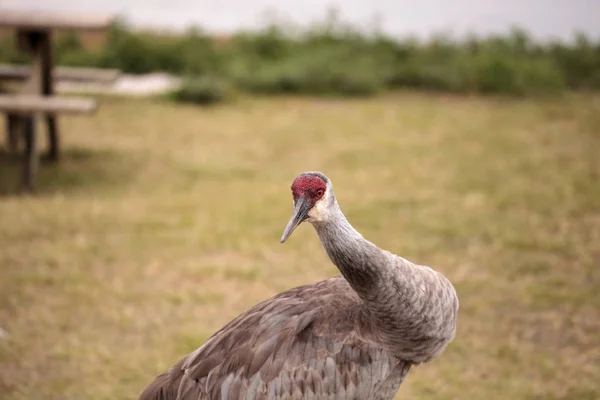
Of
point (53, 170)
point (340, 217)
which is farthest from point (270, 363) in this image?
point (53, 170)

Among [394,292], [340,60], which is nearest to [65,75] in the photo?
[340,60]

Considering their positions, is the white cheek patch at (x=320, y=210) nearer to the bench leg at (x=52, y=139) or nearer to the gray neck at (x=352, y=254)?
the gray neck at (x=352, y=254)

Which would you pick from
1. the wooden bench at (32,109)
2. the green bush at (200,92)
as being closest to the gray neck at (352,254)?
the wooden bench at (32,109)

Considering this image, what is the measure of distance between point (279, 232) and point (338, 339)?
2921 mm

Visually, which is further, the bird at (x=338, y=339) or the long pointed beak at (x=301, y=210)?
the bird at (x=338, y=339)

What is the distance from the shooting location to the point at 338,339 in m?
2.84

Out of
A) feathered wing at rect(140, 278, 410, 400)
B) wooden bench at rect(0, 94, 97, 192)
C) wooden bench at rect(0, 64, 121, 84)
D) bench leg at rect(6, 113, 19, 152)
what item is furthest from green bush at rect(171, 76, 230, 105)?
feathered wing at rect(140, 278, 410, 400)

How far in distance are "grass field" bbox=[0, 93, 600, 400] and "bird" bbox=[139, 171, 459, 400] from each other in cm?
98

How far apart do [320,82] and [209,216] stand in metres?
4.55

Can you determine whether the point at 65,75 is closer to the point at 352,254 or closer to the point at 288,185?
the point at 288,185

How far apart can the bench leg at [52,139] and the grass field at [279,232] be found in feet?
0.50

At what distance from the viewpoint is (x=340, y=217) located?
8.79 feet

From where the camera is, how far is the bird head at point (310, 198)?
2.59 metres

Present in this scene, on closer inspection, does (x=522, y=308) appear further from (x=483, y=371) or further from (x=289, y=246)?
(x=289, y=246)
